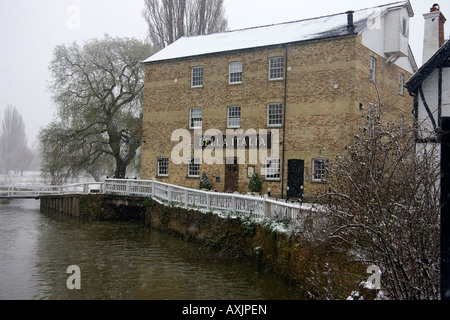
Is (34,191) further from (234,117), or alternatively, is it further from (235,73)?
(235,73)

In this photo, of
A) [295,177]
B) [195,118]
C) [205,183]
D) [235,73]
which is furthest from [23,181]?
[295,177]

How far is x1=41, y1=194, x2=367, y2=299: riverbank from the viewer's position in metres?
9.12

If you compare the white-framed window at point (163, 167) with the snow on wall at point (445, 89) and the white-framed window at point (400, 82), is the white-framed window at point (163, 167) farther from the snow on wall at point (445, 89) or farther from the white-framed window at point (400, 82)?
the snow on wall at point (445, 89)

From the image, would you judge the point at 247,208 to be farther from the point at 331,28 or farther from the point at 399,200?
the point at 331,28

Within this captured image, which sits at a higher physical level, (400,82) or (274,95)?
(400,82)

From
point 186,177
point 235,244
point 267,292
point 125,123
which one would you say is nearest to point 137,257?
point 235,244

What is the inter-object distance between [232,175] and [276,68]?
6.84m

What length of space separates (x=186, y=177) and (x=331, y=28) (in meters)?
12.6

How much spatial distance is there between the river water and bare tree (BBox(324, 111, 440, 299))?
3.52 meters

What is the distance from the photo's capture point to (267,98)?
24.7 m

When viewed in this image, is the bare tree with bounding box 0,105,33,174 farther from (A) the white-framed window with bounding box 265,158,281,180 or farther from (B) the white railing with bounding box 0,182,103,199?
(A) the white-framed window with bounding box 265,158,281,180

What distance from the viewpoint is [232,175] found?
25547mm

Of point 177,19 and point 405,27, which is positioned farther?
point 177,19

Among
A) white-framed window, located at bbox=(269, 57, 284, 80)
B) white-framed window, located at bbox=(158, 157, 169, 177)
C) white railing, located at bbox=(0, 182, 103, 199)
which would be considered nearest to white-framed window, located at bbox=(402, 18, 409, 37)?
white-framed window, located at bbox=(269, 57, 284, 80)
